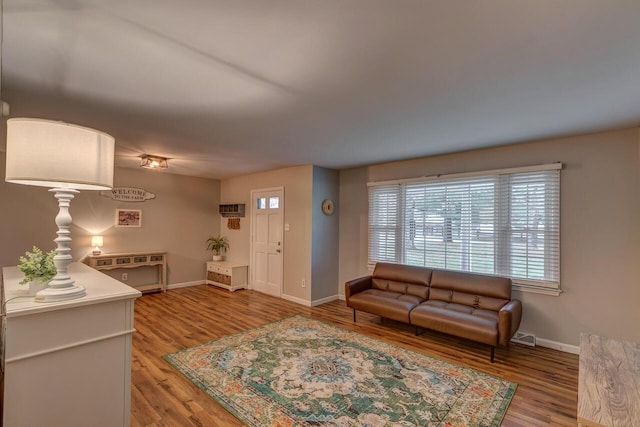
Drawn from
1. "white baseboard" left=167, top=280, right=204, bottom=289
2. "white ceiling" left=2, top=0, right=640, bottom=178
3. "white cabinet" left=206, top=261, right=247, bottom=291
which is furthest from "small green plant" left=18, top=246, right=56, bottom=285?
"white baseboard" left=167, top=280, right=204, bottom=289

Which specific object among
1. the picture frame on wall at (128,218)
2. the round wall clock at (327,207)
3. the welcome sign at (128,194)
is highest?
the welcome sign at (128,194)

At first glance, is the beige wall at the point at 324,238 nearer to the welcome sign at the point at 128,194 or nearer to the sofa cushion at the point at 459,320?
the sofa cushion at the point at 459,320

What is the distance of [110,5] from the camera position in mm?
1364

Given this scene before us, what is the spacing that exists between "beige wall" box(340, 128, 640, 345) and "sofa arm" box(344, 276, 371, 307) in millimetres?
2007

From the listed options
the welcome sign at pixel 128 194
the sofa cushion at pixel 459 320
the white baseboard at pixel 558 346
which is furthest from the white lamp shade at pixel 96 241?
the white baseboard at pixel 558 346

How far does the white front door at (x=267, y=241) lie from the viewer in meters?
5.57

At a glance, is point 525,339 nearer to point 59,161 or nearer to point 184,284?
point 59,161

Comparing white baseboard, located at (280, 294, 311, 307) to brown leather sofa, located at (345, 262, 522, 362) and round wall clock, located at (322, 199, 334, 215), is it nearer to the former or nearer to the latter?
brown leather sofa, located at (345, 262, 522, 362)

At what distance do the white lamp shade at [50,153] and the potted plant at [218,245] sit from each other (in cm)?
544

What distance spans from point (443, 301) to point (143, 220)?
5.63 meters

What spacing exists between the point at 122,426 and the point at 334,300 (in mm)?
3982

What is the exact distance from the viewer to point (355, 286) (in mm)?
4293

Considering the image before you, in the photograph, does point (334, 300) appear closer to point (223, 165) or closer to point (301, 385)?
point (301, 385)

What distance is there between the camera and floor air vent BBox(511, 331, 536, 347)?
3.45 m
